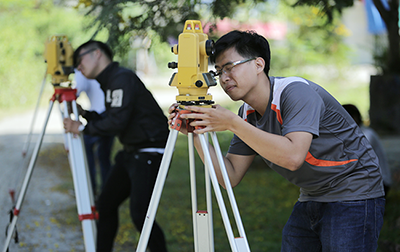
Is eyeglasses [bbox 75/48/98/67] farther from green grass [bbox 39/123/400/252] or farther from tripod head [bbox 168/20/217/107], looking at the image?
green grass [bbox 39/123/400/252]

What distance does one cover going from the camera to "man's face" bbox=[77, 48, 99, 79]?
9.85ft

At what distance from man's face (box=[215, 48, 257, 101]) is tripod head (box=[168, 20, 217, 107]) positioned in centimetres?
12

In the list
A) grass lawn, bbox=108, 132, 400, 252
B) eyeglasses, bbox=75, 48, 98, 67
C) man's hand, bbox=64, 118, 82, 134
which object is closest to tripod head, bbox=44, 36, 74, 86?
eyeglasses, bbox=75, 48, 98, 67

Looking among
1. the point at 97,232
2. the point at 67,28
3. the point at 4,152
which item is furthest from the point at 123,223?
the point at 67,28

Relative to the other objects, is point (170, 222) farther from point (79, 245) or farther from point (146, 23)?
point (146, 23)

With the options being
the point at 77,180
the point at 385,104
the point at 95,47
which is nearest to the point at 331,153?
the point at 77,180

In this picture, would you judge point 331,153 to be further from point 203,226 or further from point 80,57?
point 80,57

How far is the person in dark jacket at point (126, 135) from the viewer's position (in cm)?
280

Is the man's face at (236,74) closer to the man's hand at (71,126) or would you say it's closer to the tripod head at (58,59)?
the man's hand at (71,126)

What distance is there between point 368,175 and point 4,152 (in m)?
7.70

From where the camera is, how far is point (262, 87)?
1.86 meters

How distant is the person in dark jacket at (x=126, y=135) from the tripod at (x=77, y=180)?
4.8 inches

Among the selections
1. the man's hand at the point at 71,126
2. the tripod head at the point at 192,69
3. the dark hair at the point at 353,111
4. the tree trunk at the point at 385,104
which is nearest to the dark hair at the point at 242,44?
the tripod head at the point at 192,69

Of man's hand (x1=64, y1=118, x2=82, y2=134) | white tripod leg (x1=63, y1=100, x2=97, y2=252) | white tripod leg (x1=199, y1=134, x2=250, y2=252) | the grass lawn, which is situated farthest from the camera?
the grass lawn
